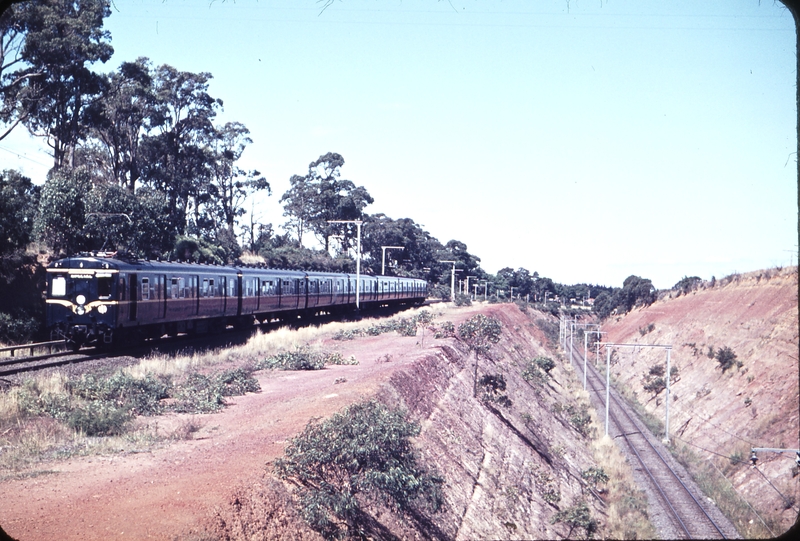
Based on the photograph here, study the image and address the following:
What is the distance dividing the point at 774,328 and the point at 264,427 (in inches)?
1346

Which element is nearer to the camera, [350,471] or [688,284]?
[350,471]

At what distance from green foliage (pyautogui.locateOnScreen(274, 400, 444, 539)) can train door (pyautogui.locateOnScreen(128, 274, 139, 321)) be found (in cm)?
1291

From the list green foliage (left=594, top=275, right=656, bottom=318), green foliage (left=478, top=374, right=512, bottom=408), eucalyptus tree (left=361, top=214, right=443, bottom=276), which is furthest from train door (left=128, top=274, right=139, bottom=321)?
green foliage (left=594, top=275, right=656, bottom=318)

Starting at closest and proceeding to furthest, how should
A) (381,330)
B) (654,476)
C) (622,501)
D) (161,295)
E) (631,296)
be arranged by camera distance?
(622,501), (161,295), (654,476), (381,330), (631,296)

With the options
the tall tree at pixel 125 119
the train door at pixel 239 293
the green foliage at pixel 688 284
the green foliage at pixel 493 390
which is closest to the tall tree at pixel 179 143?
the tall tree at pixel 125 119

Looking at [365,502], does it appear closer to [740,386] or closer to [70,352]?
[70,352]

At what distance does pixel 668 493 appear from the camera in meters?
22.3

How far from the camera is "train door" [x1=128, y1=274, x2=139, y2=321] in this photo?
21127 mm

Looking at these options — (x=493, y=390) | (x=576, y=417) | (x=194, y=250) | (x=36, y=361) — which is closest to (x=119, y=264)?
(x=36, y=361)

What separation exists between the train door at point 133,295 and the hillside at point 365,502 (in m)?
3.28

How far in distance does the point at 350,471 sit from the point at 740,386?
1208 inches

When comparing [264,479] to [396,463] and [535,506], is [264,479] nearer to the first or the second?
[396,463]

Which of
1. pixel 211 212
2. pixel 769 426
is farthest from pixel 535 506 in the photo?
pixel 211 212

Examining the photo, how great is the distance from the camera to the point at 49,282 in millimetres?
20984
